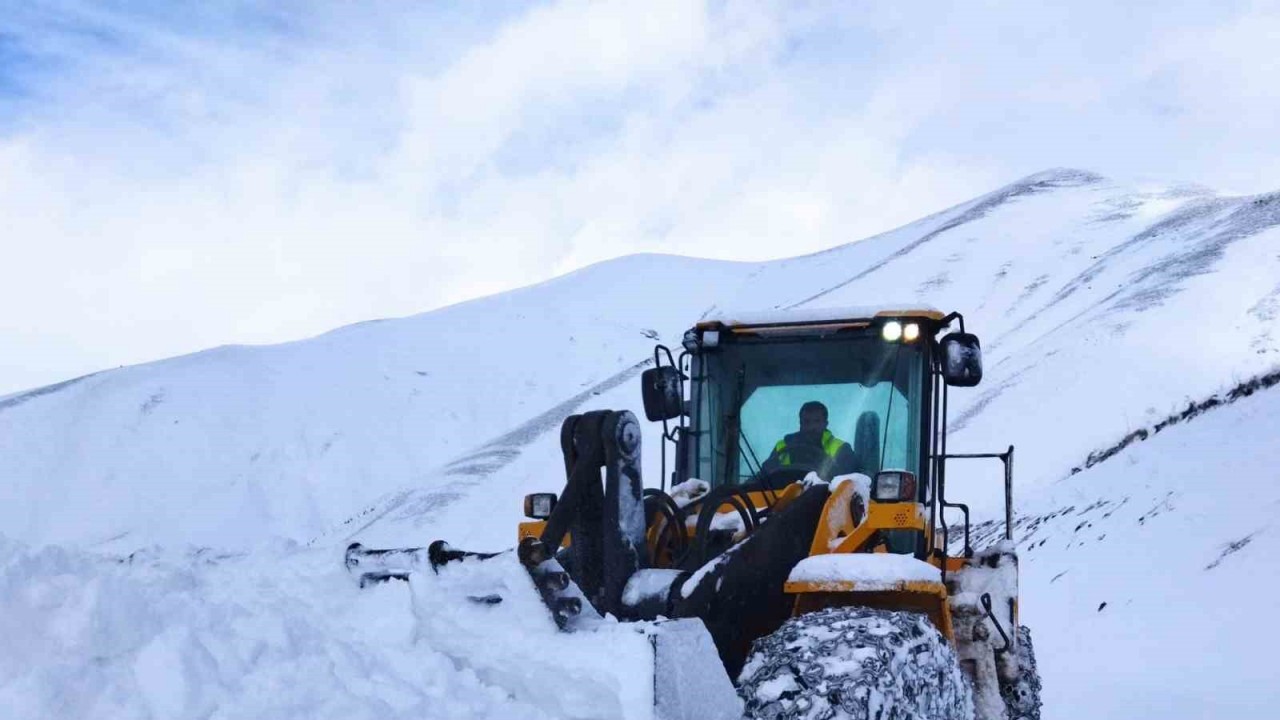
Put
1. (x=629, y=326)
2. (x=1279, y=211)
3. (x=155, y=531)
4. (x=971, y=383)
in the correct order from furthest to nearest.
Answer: (x=629, y=326) < (x=1279, y=211) < (x=155, y=531) < (x=971, y=383)

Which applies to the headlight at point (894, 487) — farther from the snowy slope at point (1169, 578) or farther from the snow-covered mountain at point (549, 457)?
the snowy slope at point (1169, 578)

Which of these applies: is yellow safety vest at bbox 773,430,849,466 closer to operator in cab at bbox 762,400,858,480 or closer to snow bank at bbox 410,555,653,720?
operator in cab at bbox 762,400,858,480

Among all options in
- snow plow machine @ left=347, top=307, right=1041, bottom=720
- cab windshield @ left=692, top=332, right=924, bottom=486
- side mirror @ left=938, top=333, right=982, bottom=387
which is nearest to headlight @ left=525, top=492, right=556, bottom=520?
snow plow machine @ left=347, top=307, right=1041, bottom=720

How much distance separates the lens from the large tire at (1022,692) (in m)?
5.89

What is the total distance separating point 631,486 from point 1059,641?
665 centimetres

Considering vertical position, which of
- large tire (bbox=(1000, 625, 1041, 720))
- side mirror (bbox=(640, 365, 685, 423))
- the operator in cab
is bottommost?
large tire (bbox=(1000, 625, 1041, 720))

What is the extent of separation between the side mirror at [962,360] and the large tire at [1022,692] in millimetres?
1359

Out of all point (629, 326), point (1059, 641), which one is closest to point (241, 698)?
point (1059, 641)

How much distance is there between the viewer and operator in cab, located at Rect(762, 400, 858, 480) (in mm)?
5672

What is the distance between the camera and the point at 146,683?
287cm

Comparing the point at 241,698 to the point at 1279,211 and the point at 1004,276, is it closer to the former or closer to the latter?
the point at 1279,211

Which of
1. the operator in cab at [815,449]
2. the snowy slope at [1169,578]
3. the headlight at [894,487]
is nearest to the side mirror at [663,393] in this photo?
the operator in cab at [815,449]

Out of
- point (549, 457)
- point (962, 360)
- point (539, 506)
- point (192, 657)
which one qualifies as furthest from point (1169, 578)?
point (549, 457)

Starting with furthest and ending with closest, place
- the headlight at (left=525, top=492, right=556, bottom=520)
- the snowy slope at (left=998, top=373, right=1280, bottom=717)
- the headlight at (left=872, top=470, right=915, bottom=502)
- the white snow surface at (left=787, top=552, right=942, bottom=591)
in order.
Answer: the snowy slope at (left=998, top=373, right=1280, bottom=717), the headlight at (left=525, top=492, right=556, bottom=520), the headlight at (left=872, top=470, right=915, bottom=502), the white snow surface at (left=787, top=552, right=942, bottom=591)
